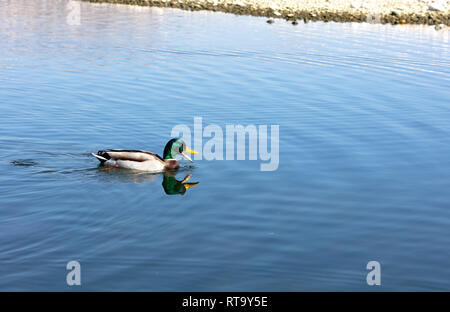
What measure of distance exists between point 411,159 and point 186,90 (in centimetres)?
938

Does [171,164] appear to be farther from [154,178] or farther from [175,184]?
[175,184]

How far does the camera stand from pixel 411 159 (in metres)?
17.2

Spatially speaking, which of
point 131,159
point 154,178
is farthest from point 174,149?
point 131,159

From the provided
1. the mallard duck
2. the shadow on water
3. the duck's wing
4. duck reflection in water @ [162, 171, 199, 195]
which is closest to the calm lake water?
the shadow on water

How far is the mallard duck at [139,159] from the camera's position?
15.8 metres

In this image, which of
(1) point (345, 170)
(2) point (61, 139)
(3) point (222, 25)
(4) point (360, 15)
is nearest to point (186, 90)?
(2) point (61, 139)

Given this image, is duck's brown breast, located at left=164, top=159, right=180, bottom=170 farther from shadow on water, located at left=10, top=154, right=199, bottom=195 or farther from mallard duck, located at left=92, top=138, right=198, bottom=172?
shadow on water, located at left=10, top=154, right=199, bottom=195

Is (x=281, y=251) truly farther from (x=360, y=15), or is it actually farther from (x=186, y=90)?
(x=360, y=15)

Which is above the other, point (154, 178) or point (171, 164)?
point (171, 164)

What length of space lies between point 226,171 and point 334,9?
3275cm

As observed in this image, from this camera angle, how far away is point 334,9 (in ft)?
151

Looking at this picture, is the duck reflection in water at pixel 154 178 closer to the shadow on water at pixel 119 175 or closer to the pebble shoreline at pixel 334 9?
the shadow on water at pixel 119 175
